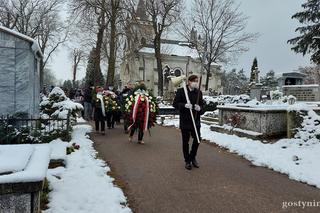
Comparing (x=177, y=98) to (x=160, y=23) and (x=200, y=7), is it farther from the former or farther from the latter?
(x=200, y=7)

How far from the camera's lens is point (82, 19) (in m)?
25.2

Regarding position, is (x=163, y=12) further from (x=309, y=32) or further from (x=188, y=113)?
(x=188, y=113)

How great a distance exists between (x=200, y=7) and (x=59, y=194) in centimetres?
3693

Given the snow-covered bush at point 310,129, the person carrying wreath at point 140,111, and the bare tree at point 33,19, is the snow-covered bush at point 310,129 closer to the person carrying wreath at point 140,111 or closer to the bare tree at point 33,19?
the person carrying wreath at point 140,111

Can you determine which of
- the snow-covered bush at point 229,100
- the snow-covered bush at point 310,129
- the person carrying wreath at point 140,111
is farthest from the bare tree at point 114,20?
the snow-covered bush at point 310,129

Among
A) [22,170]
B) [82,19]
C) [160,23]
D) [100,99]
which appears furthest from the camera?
[160,23]

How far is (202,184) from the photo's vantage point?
5.87 metres

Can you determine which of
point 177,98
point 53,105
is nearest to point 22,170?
point 177,98

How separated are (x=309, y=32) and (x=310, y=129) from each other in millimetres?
20701

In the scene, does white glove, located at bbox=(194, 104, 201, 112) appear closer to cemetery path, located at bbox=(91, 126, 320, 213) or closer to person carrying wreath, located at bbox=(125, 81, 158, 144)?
cemetery path, located at bbox=(91, 126, 320, 213)

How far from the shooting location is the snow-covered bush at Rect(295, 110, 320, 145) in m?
A: 8.34

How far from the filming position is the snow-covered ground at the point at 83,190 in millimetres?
4559

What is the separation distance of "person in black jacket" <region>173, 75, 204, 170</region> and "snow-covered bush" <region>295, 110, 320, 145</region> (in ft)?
10.3

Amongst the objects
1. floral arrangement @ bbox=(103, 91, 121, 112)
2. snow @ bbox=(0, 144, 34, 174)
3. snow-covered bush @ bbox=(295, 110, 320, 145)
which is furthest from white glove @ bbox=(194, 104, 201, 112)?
floral arrangement @ bbox=(103, 91, 121, 112)
